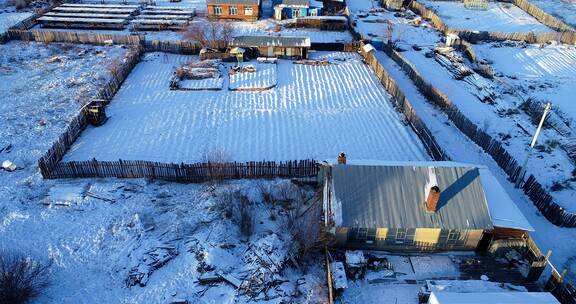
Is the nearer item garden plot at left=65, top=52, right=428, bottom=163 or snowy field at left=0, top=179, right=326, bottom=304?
snowy field at left=0, top=179, right=326, bottom=304

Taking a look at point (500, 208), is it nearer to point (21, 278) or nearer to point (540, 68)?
point (21, 278)

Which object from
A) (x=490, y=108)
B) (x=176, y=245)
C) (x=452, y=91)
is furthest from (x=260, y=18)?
(x=176, y=245)

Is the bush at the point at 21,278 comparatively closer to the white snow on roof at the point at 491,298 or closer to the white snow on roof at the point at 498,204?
the white snow on roof at the point at 498,204

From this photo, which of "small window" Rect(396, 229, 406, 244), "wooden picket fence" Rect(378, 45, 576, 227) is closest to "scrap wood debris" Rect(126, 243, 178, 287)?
"small window" Rect(396, 229, 406, 244)

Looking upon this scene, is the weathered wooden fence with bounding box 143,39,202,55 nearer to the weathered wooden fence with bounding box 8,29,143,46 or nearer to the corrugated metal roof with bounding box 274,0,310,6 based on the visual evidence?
the weathered wooden fence with bounding box 8,29,143,46

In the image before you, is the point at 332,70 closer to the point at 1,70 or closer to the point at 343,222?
the point at 343,222

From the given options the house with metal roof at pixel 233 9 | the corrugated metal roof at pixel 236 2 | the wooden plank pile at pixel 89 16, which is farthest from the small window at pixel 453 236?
the wooden plank pile at pixel 89 16
